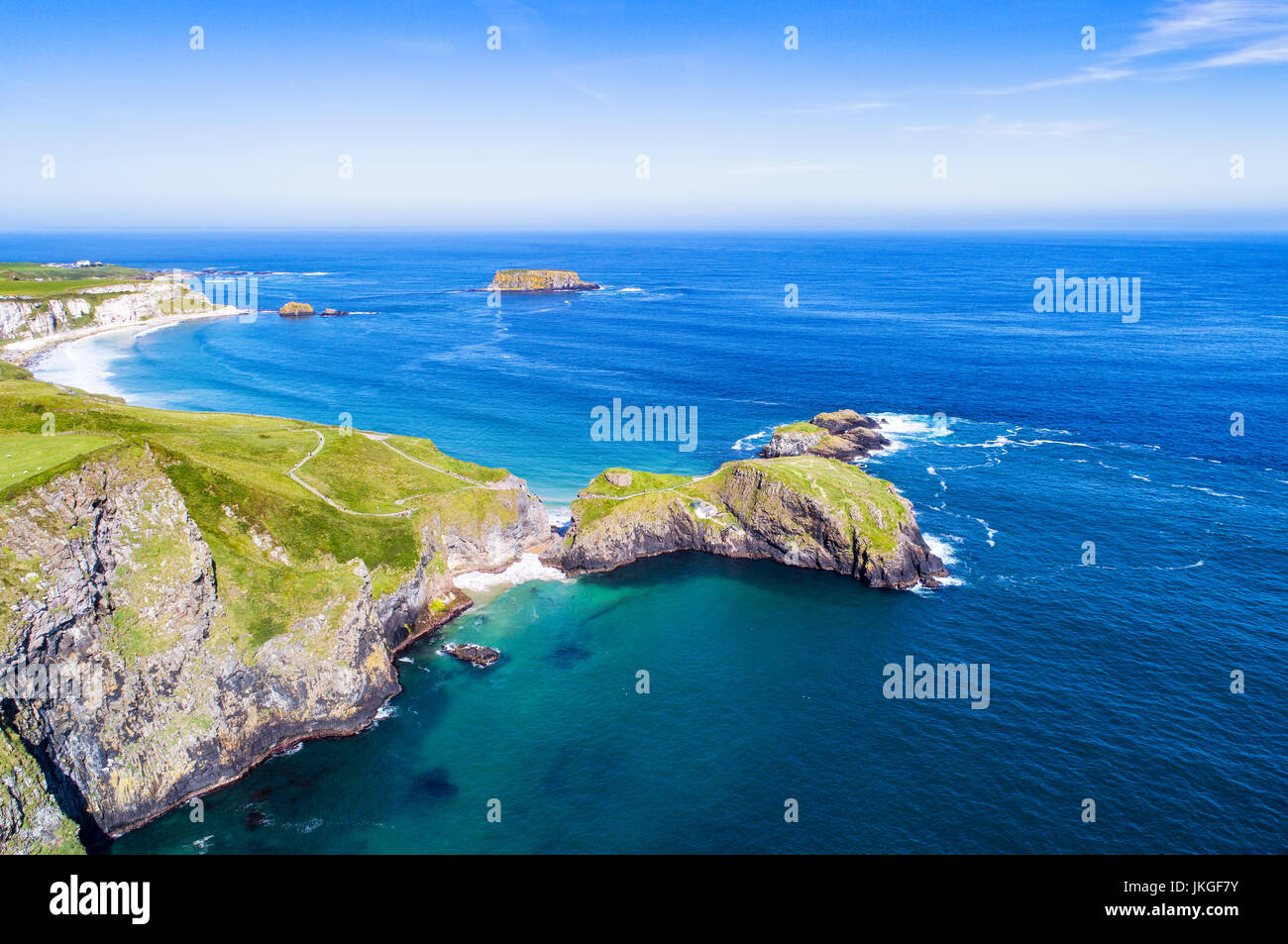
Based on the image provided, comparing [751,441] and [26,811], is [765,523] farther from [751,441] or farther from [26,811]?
[26,811]

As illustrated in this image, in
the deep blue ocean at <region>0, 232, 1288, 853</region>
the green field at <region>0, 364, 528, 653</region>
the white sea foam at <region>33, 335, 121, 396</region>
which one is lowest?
the deep blue ocean at <region>0, 232, 1288, 853</region>

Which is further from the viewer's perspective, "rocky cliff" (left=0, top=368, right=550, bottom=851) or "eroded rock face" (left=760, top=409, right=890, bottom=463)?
"eroded rock face" (left=760, top=409, right=890, bottom=463)

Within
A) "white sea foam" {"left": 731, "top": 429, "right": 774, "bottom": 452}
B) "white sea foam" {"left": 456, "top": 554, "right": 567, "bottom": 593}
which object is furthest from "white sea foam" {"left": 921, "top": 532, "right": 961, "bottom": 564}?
"white sea foam" {"left": 456, "top": 554, "right": 567, "bottom": 593}

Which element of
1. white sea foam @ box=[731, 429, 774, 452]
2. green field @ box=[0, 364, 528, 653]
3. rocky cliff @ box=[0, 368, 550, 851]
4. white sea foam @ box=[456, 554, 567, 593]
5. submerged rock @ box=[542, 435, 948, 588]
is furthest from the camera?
white sea foam @ box=[731, 429, 774, 452]

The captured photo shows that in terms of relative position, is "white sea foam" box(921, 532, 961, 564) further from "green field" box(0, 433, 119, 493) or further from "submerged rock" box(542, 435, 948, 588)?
"green field" box(0, 433, 119, 493)

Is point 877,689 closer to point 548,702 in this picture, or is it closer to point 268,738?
point 548,702

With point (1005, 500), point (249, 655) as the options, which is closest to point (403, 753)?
point (249, 655)

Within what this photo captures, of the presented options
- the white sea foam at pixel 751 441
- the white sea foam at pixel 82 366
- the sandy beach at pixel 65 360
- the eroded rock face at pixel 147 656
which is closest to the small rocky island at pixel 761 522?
the white sea foam at pixel 751 441
